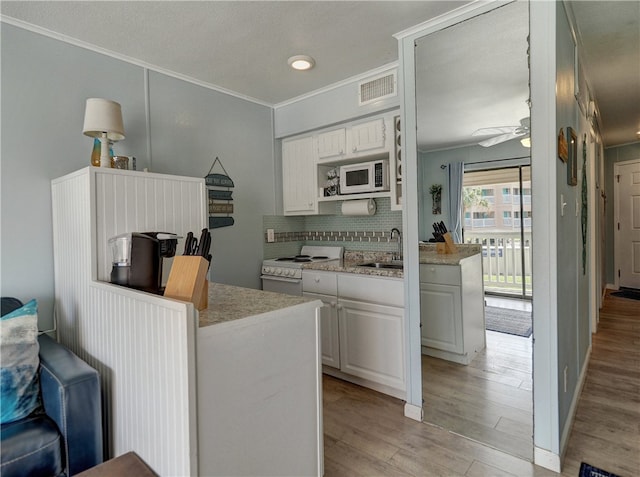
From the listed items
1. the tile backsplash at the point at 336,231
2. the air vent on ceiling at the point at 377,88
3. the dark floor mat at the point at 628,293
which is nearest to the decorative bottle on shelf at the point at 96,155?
the tile backsplash at the point at 336,231

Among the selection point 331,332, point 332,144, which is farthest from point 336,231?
point 331,332

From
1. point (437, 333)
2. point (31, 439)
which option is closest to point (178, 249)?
point (31, 439)

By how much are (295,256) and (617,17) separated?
2.99m

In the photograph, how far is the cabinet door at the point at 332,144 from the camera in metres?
3.04

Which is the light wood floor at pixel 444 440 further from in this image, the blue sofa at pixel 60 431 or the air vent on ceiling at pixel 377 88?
the air vent on ceiling at pixel 377 88

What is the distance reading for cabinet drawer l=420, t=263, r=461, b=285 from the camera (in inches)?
88.0

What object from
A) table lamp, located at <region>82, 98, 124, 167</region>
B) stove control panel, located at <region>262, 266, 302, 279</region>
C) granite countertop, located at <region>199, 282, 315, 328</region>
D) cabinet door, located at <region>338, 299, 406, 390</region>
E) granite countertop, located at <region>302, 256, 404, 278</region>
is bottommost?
cabinet door, located at <region>338, 299, 406, 390</region>

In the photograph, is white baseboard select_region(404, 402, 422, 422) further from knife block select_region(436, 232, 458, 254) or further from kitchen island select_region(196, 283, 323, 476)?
knife block select_region(436, 232, 458, 254)

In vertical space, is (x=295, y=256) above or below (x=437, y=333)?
above

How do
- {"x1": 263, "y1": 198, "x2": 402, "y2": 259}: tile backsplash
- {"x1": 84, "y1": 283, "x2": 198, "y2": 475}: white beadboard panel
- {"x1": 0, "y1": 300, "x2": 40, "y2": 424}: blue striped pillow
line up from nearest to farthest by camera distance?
1. {"x1": 84, "y1": 283, "x2": 198, "y2": 475}: white beadboard panel
2. {"x1": 0, "y1": 300, "x2": 40, "y2": 424}: blue striped pillow
3. {"x1": 263, "y1": 198, "x2": 402, "y2": 259}: tile backsplash

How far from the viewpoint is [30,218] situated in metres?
2.02

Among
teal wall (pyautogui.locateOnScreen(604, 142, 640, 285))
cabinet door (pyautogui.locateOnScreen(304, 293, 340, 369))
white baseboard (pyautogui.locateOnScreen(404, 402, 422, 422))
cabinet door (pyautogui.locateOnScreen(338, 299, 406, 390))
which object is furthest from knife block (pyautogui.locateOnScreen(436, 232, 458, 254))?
teal wall (pyautogui.locateOnScreen(604, 142, 640, 285))

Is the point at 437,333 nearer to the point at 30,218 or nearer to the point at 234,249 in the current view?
the point at 234,249

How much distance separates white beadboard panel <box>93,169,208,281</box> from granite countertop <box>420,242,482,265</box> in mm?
1375
